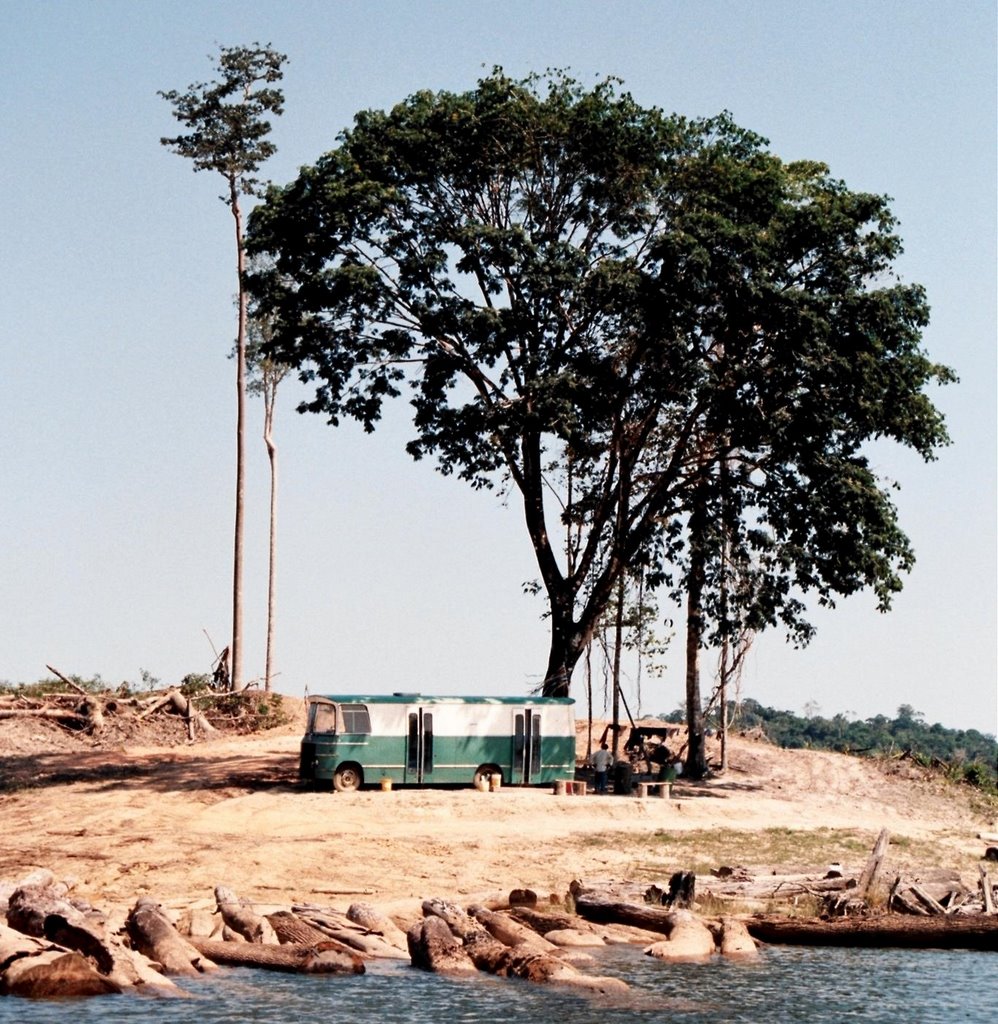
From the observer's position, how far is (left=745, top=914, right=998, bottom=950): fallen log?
88.1 ft

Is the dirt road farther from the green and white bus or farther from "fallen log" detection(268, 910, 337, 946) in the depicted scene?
"fallen log" detection(268, 910, 337, 946)

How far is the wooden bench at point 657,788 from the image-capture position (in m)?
42.2

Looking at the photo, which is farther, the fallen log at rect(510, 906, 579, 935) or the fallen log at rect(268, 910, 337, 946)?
the fallen log at rect(510, 906, 579, 935)

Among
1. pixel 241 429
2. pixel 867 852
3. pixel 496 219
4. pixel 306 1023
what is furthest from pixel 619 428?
pixel 306 1023

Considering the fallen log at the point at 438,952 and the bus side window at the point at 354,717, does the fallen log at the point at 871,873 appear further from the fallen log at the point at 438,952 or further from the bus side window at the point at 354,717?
the bus side window at the point at 354,717

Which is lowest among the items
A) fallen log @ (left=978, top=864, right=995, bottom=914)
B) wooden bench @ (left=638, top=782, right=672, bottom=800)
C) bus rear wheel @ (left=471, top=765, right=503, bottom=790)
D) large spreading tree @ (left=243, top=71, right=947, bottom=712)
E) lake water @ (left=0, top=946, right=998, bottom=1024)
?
lake water @ (left=0, top=946, right=998, bottom=1024)

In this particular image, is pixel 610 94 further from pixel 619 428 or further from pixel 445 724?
pixel 445 724

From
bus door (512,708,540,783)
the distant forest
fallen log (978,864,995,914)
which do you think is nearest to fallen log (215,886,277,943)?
fallen log (978,864,995,914)

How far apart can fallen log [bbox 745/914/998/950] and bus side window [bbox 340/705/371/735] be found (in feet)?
51.8

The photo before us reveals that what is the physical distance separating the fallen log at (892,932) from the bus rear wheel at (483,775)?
15278 mm

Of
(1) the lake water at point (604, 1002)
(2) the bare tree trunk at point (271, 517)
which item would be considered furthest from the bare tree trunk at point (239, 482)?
(1) the lake water at point (604, 1002)

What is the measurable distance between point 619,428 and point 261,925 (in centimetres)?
2272

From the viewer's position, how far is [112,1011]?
20.5 metres

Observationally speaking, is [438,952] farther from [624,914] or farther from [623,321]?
[623,321]
